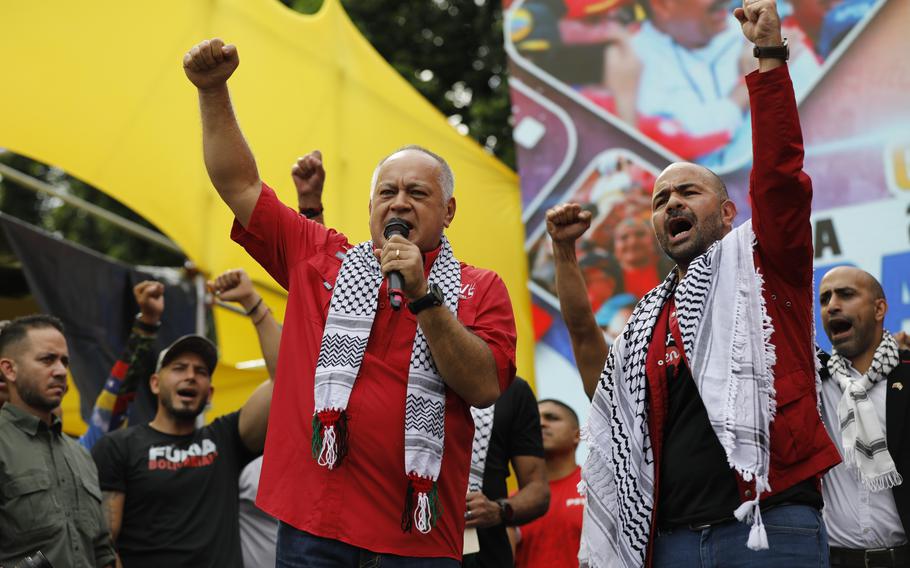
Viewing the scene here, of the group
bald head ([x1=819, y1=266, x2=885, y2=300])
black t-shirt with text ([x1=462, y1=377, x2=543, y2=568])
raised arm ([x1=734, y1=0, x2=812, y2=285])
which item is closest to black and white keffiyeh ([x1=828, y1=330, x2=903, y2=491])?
bald head ([x1=819, y1=266, x2=885, y2=300])

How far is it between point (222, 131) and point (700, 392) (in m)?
1.54

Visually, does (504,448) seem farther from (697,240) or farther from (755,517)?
(755,517)

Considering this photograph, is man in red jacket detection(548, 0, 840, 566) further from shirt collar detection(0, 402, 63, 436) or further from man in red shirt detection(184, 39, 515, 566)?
shirt collar detection(0, 402, 63, 436)

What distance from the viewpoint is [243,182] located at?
3125mm

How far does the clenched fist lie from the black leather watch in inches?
34.0

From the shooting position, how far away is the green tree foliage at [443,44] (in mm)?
15562

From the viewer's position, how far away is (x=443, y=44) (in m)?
16.0

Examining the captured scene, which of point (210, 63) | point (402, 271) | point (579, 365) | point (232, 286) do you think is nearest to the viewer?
point (402, 271)

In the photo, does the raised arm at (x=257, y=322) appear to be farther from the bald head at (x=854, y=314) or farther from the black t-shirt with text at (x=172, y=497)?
the bald head at (x=854, y=314)

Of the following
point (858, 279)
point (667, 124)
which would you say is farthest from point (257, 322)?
point (667, 124)

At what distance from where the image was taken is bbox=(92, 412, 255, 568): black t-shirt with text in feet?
15.7

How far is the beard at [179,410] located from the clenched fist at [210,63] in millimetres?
2393

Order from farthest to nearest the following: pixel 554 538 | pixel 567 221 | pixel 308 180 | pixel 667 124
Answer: pixel 667 124, pixel 554 538, pixel 308 180, pixel 567 221

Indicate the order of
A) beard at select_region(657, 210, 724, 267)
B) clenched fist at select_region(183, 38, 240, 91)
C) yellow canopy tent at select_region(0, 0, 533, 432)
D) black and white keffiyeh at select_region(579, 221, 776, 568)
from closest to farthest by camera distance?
black and white keffiyeh at select_region(579, 221, 776, 568)
clenched fist at select_region(183, 38, 240, 91)
beard at select_region(657, 210, 724, 267)
yellow canopy tent at select_region(0, 0, 533, 432)
